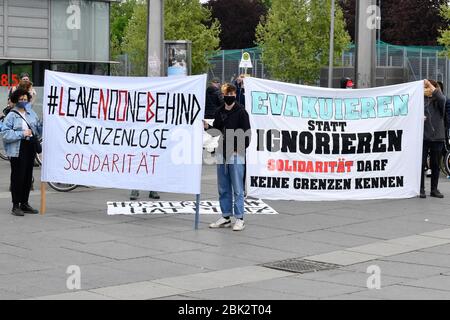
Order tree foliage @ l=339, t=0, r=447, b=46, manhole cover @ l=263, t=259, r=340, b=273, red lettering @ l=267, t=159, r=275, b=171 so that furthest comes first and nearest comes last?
1. tree foliage @ l=339, t=0, r=447, b=46
2. red lettering @ l=267, t=159, r=275, b=171
3. manhole cover @ l=263, t=259, r=340, b=273

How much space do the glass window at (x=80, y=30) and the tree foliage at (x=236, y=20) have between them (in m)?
46.4

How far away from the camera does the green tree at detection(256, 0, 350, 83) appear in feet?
157

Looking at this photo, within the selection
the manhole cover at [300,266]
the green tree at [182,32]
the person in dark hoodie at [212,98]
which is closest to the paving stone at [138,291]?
the manhole cover at [300,266]

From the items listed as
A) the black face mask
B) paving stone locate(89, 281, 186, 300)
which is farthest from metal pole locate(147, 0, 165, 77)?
paving stone locate(89, 281, 186, 300)

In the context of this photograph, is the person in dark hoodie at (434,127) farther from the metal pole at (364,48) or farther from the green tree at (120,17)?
the green tree at (120,17)

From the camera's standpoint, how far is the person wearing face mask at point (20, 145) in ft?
42.0

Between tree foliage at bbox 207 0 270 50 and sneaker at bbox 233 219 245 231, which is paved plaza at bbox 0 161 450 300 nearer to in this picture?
sneaker at bbox 233 219 245 231

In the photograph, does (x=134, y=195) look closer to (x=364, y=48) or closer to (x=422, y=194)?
(x=422, y=194)

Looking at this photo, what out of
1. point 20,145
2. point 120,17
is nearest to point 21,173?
point 20,145

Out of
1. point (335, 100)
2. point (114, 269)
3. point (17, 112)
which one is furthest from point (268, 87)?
point (114, 269)

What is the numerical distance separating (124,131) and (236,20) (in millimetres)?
60037

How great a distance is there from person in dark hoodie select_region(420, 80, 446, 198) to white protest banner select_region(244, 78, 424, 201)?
1.73 feet
